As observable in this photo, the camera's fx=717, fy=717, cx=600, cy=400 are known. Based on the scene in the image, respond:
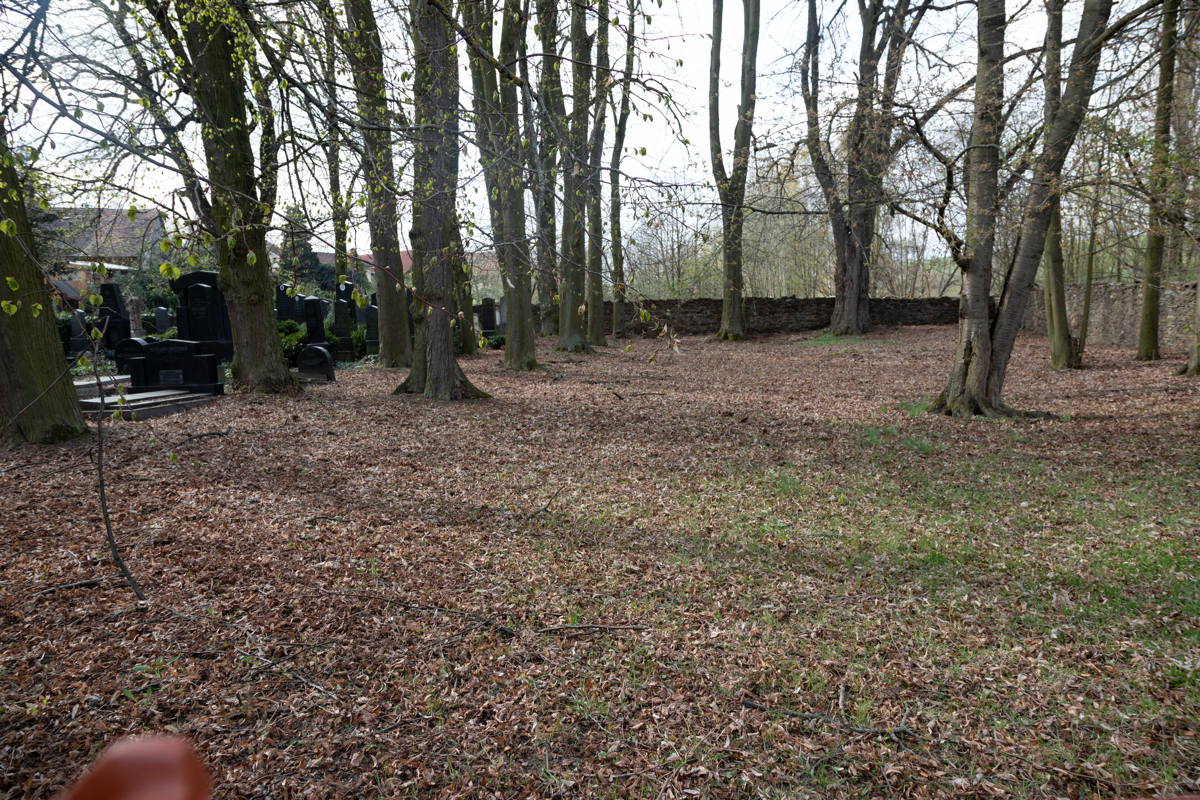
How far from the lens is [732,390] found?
12273 millimetres

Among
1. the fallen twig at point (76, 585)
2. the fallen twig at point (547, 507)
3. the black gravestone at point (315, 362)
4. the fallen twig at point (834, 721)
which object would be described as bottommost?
the fallen twig at point (834, 721)

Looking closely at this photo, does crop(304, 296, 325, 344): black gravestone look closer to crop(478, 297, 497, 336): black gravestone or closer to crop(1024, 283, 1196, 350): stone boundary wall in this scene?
crop(478, 297, 497, 336): black gravestone

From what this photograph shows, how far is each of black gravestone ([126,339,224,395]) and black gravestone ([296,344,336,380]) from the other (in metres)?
2.48

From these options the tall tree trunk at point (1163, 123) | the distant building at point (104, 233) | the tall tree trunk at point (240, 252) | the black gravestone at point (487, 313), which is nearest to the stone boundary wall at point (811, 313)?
the black gravestone at point (487, 313)

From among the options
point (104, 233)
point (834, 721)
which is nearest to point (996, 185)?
point (834, 721)

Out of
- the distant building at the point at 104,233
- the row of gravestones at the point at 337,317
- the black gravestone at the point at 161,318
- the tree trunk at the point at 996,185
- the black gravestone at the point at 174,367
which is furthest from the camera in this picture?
the black gravestone at the point at 161,318

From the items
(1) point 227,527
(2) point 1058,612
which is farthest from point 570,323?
(2) point 1058,612

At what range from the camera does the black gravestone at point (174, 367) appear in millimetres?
10375

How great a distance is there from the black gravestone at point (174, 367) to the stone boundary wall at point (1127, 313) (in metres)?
17.2

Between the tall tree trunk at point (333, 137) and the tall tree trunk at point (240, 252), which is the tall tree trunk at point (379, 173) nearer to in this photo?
the tall tree trunk at point (333, 137)

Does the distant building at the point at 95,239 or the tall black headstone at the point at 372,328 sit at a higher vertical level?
the distant building at the point at 95,239

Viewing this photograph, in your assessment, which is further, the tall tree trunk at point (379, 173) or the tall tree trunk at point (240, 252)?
the tall tree trunk at point (240, 252)

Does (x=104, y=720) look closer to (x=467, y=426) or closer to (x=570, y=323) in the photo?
(x=467, y=426)

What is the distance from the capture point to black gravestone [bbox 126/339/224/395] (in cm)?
1038
